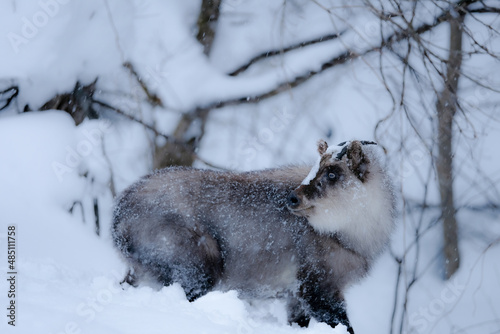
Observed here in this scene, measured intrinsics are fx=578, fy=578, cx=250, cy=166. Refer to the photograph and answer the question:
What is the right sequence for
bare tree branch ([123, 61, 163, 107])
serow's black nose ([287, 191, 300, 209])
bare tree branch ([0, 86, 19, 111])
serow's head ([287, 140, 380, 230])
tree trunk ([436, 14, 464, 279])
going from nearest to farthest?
serow's black nose ([287, 191, 300, 209])
serow's head ([287, 140, 380, 230])
bare tree branch ([0, 86, 19, 111])
bare tree branch ([123, 61, 163, 107])
tree trunk ([436, 14, 464, 279])

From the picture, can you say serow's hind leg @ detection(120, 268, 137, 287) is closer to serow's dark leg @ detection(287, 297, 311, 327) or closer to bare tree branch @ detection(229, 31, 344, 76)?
serow's dark leg @ detection(287, 297, 311, 327)

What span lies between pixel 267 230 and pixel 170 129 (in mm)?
3113

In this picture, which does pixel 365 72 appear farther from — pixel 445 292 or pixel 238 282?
pixel 238 282

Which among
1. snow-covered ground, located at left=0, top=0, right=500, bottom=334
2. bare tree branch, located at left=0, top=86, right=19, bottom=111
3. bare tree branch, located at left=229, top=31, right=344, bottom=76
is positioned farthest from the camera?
bare tree branch, located at left=229, top=31, right=344, bottom=76

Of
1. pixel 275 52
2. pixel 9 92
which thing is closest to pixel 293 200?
pixel 9 92

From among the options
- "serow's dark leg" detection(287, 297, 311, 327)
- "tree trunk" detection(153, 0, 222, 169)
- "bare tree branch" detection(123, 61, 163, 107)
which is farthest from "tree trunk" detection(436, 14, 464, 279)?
"bare tree branch" detection(123, 61, 163, 107)

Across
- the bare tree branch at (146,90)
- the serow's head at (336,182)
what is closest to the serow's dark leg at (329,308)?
the serow's head at (336,182)

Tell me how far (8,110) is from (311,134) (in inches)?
152

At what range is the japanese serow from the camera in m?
4.00

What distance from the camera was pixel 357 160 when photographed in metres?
4.18

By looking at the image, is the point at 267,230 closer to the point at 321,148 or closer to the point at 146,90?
the point at 321,148

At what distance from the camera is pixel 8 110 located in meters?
6.44

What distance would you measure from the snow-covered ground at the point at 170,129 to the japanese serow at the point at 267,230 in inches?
13.3

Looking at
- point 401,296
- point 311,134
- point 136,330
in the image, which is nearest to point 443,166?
point 311,134
